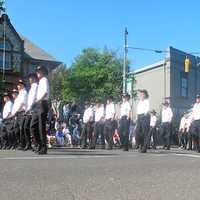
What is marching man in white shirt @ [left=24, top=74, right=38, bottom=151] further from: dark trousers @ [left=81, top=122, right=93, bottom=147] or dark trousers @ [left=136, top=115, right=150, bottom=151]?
dark trousers @ [left=81, top=122, right=93, bottom=147]

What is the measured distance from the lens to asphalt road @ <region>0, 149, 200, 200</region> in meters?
6.77

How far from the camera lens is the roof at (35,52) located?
2672 inches

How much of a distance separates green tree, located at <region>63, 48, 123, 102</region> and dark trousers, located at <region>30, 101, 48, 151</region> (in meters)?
35.0

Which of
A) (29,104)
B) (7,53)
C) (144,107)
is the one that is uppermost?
(7,53)

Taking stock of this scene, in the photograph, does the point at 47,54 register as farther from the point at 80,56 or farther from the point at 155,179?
the point at 155,179

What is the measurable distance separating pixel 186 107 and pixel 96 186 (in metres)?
39.7

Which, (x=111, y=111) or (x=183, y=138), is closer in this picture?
(x=111, y=111)

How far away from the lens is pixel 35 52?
6962 centimetres

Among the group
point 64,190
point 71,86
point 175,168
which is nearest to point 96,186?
point 64,190

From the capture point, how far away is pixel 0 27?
64.5 metres

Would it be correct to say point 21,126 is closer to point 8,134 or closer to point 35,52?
point 8,134

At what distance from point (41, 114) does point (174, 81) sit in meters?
33.4

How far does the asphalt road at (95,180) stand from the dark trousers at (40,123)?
89.2 inches

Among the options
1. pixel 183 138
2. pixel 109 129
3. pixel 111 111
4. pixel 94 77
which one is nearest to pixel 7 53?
pixel 94 77
